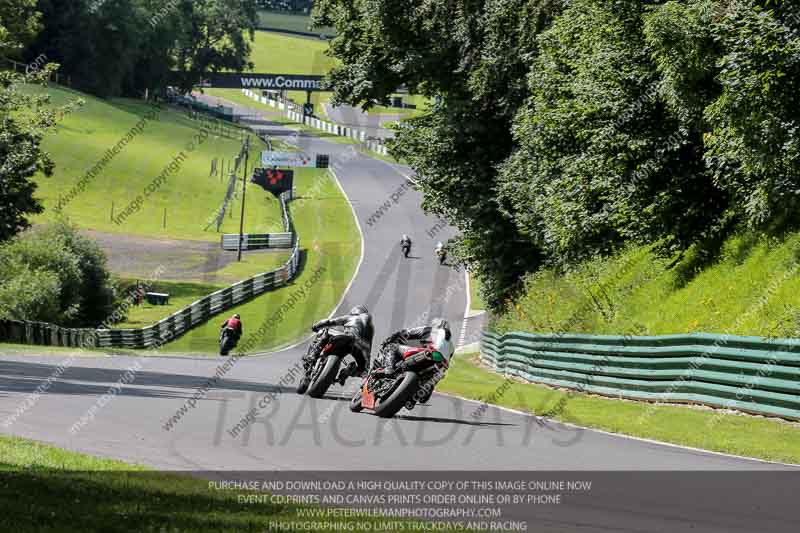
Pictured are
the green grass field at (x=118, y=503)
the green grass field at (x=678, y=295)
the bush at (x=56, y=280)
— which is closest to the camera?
the green grass field at (x=118, y=503)

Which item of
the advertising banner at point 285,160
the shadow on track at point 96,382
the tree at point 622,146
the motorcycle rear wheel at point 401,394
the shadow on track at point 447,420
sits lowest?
the advertising banner at point 285,160

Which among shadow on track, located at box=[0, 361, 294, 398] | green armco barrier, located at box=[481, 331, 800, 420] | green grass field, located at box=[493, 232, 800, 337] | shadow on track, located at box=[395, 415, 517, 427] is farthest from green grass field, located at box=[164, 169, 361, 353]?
shadow on track, located at box=[395, 415, 517, 427]

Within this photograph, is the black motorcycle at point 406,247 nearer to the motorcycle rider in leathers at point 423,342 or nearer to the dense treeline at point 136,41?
the motorcycle rider in leathers at point 423,342

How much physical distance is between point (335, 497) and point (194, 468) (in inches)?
68.6

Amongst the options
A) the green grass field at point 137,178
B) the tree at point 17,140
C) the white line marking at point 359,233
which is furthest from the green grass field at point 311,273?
the tree at point 17,140

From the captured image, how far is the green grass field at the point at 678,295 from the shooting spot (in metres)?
20.6

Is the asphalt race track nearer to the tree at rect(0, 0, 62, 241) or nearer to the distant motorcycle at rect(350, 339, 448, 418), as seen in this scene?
the distant motorcycle at rect(350, 339, 448, 418)

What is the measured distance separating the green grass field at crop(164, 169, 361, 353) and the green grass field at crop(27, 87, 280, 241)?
11.4 feet

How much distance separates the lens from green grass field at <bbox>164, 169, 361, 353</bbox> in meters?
45.5

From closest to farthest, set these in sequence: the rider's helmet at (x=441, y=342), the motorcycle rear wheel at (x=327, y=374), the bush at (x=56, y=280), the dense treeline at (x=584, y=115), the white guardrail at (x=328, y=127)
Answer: the rider's helmet at (x=441, y=342) < the motorcycle rear wheel at (x=327, y=374) < the dense treeline at (x=584, y=115) < the bush at (x=56, y=280) < the white guardrail at (x=328, y=127)

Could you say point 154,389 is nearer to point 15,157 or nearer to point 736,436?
point 736,436

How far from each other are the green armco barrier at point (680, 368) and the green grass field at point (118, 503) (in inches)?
403

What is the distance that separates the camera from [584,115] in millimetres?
26375

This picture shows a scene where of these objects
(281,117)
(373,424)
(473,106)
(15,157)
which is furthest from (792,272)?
(281,117)
